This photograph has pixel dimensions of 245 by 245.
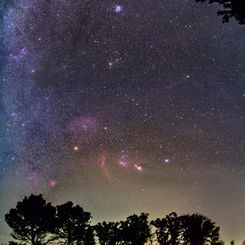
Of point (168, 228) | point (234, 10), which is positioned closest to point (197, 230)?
point (168, 228)

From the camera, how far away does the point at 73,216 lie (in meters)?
43.8

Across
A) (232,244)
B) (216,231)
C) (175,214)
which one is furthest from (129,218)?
(232,244)

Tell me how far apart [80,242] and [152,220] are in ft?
57.7

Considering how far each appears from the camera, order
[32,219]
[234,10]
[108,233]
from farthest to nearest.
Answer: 1. [108,233]
2. [32,219]
3. [234,10]

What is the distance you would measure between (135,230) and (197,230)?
9.30 metres

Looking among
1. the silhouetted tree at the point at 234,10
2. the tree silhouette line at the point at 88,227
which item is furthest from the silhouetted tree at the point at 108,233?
the silhouetted tree at the point at 234,10

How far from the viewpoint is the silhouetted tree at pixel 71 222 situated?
141ft

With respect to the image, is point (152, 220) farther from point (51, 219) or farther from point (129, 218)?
point (51, 219)

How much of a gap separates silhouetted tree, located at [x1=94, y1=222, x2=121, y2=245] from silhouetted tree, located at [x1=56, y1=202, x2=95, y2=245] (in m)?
9.99

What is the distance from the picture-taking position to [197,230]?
194 feet

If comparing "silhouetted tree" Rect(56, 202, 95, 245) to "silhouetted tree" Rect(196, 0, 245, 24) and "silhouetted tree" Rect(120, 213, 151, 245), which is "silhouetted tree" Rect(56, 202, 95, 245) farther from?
"silhouetted tree" Rect(196, 0, 245, 24)

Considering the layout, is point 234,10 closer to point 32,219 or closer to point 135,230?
point 32,219

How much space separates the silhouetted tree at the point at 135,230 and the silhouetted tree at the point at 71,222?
12.8m

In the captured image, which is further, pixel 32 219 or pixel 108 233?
pixel 108 233
